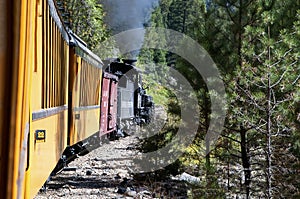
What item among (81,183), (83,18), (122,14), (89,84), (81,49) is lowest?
(81,183)

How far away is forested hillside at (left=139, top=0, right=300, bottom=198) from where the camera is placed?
5691mm

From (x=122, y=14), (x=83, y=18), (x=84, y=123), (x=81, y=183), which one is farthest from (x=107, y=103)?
(x=122, y=14)

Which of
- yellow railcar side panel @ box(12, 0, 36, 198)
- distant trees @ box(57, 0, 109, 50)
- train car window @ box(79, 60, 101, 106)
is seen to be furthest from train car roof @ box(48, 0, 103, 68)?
distant trees @ box(57, 0, 109, 50)

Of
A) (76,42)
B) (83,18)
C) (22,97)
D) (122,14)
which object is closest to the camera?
(22,97)

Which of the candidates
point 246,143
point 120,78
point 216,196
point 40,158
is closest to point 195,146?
point 246,143

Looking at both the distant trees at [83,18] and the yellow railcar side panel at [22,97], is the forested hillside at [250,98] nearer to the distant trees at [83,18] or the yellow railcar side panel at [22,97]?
the yellow railcar side panel at [22,97]

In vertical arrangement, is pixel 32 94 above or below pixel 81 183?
above

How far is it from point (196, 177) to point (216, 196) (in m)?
1.54

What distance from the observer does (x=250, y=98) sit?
5.85 meters

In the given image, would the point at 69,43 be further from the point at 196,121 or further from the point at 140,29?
the point at 140,29

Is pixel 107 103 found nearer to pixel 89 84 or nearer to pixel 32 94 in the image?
pixel 89 84

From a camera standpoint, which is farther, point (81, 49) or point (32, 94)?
point (81, 49)

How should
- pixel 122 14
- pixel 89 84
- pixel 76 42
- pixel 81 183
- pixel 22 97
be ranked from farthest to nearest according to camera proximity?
pixel 122 14, pixel 89 84, pixel 81 183, pixel 76 42, pixel 22 97

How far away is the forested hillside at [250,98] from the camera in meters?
5.69
